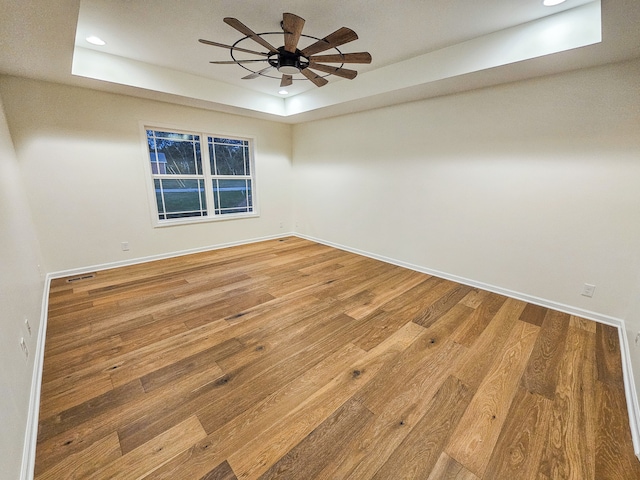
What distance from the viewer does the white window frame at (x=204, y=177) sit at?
391cm

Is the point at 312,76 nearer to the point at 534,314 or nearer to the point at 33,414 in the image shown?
the point at 33,414

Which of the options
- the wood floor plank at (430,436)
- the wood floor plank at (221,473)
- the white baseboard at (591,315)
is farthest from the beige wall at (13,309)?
the white baseboard at (591,315)

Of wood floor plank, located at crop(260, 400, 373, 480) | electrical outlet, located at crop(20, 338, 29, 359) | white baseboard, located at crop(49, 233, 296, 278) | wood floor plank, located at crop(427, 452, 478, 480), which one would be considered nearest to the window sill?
white baseboard, located at crop(49, 233, 296, 278)

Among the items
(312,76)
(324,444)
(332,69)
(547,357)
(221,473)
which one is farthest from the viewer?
(312,76)

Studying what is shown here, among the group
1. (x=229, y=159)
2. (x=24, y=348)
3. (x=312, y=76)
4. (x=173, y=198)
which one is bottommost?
(x=24, y=348)

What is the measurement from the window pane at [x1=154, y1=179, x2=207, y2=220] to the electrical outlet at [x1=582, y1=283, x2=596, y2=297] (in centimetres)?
518

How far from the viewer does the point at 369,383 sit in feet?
5.92

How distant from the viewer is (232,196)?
4855mm

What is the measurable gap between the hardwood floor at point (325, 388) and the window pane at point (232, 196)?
218 centimetres

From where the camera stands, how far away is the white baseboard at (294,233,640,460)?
151 cm

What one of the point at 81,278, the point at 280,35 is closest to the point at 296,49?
the point at 280,35

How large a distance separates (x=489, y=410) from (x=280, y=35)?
3.43 meters

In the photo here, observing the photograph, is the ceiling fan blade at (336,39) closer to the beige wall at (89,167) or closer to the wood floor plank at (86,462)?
the wood floor plank at (86,462)

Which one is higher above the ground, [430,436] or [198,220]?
[198,220]
